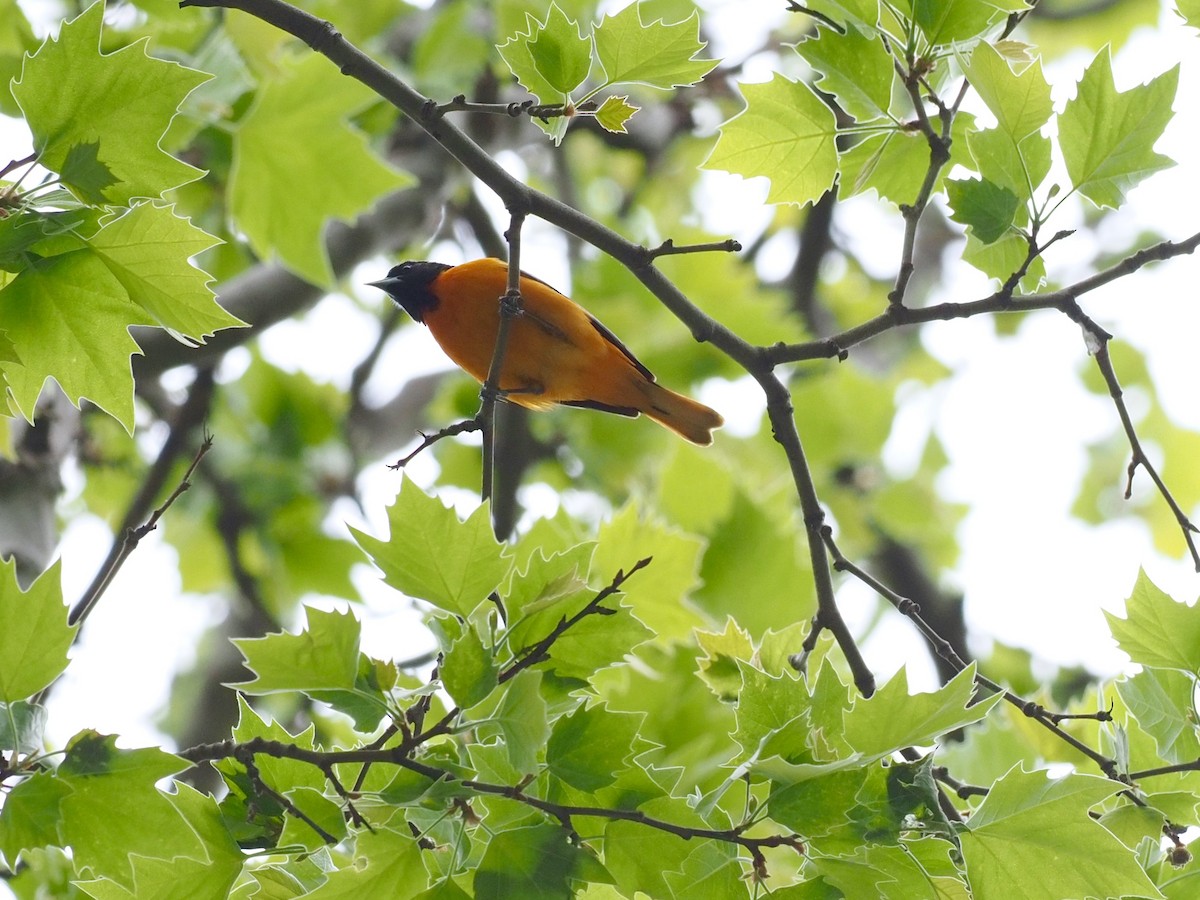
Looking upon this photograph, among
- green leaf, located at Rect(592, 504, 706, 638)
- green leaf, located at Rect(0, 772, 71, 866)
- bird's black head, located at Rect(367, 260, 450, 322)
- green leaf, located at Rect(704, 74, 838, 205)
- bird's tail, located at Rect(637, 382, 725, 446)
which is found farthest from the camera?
bird's tail, located at Rect(637, 382, 725, 446)

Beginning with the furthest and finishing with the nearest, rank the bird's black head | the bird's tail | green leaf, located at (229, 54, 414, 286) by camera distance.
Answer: the bird's tail, the bird's black head, green leaf, located at (229, 54, 414, 286)

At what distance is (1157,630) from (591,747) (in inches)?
41.0

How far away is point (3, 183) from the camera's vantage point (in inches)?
81.6

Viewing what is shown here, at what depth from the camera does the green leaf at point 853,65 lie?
2094 millimetres

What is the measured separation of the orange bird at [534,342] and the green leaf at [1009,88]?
78.3 inches

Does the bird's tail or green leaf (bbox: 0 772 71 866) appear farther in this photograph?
the bird's tail

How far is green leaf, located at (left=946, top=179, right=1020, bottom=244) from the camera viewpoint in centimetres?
204

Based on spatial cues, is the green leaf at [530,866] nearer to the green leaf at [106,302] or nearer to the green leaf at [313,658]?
the green leaf at [313,658]

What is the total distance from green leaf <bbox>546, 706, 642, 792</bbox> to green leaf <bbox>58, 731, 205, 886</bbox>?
1.81 ft

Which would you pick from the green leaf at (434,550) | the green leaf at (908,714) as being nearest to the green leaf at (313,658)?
the green leaf at (434,550)

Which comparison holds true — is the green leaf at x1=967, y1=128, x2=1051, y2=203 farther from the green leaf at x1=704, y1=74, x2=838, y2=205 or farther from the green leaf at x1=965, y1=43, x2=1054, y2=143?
the green leaf at x1=704, y1=74, x2=838, y2=205

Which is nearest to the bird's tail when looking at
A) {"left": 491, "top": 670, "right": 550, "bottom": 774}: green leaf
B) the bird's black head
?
the bird's black head

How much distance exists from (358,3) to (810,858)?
4.73 meters

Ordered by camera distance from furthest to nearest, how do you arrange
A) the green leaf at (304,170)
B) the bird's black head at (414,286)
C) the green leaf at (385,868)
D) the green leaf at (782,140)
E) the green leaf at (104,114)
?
the bird's black head at (414,286) → the green leaf at (304,170) → the green leaf at (782,140) → the green leaf at (104,114) → the green leaf at (385,868)
